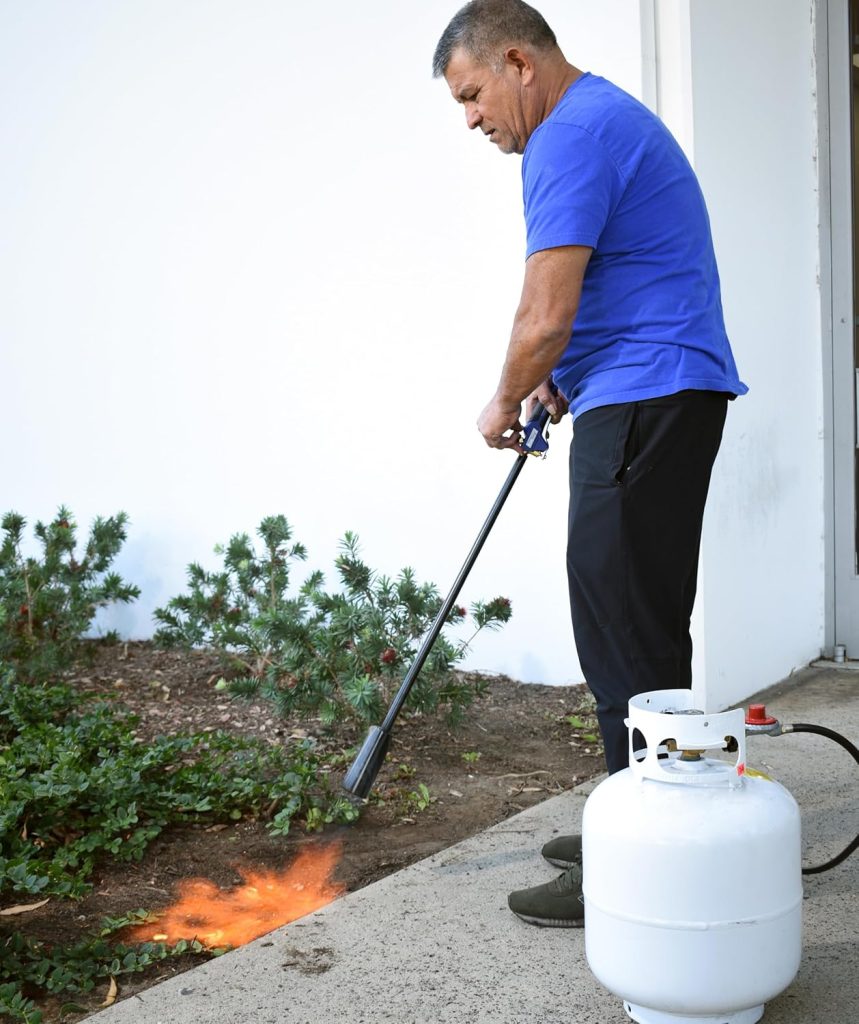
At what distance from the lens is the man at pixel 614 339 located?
2.43 meters

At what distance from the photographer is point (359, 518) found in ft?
17.3

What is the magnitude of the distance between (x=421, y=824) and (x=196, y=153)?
11.9ft

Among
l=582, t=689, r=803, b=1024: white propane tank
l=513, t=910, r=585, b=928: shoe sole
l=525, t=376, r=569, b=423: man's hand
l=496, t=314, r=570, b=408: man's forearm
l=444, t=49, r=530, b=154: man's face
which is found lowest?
l=513, t=910, r=585, b=928: shoe sole

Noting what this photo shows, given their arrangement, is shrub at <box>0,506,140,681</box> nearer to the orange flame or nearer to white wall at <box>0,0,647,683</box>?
white wall at <box>0,0,647,683</box>

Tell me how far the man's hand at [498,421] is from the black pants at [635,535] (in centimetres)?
16

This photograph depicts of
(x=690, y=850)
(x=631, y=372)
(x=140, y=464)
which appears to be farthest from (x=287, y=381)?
(x=690, y=850)

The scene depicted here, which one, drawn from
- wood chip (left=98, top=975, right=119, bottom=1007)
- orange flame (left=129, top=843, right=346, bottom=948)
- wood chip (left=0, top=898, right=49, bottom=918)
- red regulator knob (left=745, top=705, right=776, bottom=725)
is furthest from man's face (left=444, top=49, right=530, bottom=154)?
wood chip (left=0, top=898, right=49, bottom=918)

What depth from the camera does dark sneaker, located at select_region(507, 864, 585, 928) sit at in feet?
8.56

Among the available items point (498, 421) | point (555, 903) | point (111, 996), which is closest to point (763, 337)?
point (498, 421)

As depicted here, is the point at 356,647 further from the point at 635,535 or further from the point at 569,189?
the point at 569,189

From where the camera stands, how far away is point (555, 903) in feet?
8.62

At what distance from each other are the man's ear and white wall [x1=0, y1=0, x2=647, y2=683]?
5.52ft

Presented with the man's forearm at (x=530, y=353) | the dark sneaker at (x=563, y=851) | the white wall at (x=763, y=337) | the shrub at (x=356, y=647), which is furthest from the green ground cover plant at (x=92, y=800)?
the white wall at (x=763, y=337)

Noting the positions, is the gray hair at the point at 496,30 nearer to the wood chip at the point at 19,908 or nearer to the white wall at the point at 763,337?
the white wall at the point at 763,337
